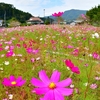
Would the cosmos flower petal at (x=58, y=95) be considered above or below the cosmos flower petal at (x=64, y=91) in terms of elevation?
below

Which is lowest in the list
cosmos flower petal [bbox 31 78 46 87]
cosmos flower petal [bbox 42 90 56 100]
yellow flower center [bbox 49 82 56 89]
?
cosmos flower petal [bbox 42 90 56 100]

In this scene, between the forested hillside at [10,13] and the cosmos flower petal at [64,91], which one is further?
the forested hillside at [10,13]

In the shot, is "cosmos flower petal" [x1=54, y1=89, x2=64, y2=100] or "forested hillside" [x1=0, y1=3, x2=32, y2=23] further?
"forested hillside" [x1=0, y1=3, x2=32, y2=23]

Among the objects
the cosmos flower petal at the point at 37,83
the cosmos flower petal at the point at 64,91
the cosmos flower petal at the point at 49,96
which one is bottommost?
the cosmos flower petal at the point at 49,96

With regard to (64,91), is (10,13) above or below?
above

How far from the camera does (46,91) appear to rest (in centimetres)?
79

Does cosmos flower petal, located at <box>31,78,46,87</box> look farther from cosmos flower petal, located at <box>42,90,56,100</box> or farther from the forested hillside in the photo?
the forested hillside

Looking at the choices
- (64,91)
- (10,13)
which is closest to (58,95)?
(64,91)

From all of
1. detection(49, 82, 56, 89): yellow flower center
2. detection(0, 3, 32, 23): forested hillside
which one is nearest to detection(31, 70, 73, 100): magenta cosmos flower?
detection(49, 82, 56, 89): yellow flower center

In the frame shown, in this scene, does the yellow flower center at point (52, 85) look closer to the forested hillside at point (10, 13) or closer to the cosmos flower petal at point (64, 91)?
the cosmos flower petal at point (64, 91)

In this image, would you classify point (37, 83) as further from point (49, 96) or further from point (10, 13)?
point (10, 13)

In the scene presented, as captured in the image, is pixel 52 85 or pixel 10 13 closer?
pixel 52 85

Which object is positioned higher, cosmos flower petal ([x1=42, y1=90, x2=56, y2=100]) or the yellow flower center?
the yellow flower center

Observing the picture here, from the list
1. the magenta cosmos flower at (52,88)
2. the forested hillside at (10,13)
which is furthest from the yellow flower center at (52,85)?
the forested hillside at (10,13)
